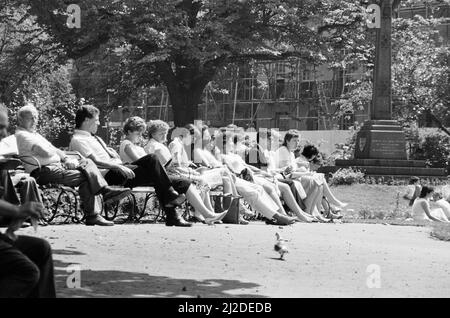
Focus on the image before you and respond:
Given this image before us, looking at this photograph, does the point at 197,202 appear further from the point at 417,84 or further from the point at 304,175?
the point at 417,84

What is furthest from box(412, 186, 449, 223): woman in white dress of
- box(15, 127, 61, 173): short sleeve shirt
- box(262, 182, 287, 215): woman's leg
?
box(15, 127, 61, 173): short sleeve shirt

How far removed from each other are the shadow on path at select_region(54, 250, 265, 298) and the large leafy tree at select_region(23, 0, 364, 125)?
76.8 feet

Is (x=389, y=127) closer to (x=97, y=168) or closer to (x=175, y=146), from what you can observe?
(x=175, y=146)

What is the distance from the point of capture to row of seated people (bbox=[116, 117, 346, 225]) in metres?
14.7

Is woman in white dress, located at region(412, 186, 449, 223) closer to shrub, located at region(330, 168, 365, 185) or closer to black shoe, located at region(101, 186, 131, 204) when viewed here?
shrub, located at region(330, 168, 365, 185)

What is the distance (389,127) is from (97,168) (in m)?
17.8

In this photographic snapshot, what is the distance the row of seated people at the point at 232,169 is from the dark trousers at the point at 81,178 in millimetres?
1436

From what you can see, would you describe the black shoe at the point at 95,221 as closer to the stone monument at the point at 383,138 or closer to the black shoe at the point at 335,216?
the black shoe at the point at 335,216

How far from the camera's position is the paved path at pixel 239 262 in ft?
28.0

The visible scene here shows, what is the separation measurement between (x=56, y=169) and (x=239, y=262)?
119 inches

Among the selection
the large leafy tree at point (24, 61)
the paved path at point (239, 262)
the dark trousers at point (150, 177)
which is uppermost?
the large leafy tree at point (24, 61)

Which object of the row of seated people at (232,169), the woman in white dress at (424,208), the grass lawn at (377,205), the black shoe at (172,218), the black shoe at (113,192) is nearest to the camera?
the black shoe at (113,192)

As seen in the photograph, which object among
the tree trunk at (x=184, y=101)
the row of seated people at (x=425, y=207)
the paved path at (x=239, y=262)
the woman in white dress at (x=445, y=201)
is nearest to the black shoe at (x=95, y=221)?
the paved path at (x=239, y=262)
